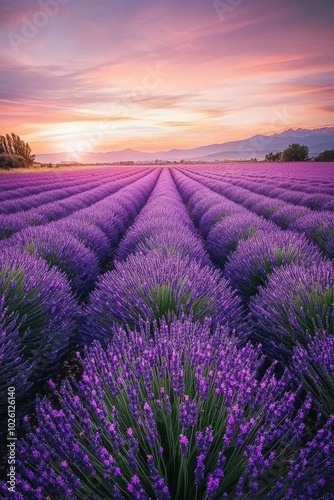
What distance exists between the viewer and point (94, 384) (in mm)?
1452

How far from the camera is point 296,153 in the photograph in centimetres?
5253

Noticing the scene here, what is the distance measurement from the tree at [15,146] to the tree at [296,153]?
39484mm

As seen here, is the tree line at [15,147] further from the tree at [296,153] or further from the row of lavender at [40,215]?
the row of lavender at [40,215]

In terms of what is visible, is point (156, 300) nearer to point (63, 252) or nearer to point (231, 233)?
point (63, 252)

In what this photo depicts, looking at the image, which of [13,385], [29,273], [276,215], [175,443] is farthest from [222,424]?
[276,215]

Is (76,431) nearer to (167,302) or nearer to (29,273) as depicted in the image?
(167,302)

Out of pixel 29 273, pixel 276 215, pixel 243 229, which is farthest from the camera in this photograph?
pixel 276 215

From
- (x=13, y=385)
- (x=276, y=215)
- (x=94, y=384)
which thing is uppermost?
(x=94, y=384)

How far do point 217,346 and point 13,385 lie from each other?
1.09 metres

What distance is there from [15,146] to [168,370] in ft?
214

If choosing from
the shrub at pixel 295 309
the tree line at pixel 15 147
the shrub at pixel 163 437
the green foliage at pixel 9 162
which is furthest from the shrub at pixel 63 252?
the tree line at pixel 15 147

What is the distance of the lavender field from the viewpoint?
1100 mm

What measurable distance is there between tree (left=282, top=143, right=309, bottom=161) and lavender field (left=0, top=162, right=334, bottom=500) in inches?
2001

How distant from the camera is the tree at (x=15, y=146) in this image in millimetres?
57463
